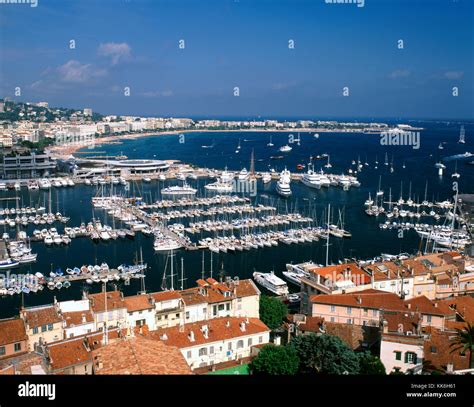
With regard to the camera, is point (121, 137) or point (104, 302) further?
point (121, 137)

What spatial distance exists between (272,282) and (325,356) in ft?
19.5

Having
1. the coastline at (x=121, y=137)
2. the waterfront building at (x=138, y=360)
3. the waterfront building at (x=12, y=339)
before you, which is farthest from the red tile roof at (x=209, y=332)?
the coastline at (x=121, y=137)

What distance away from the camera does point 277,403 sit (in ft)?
→ 4.45

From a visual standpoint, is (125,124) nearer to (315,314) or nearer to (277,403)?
(315,314)

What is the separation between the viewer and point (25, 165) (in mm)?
26766

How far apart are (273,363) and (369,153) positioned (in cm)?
3887

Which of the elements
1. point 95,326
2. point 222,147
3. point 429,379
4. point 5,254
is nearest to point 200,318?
point 95,326

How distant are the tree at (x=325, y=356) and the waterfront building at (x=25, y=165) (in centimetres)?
2406

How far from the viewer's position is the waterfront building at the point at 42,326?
21.6 ft

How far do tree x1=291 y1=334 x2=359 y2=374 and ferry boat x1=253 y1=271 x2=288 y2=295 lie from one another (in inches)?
211

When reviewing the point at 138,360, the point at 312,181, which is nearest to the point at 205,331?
the point at 138,360

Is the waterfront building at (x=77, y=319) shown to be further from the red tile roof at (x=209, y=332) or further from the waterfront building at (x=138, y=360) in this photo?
the waterfront building at (x=138, y=360)
